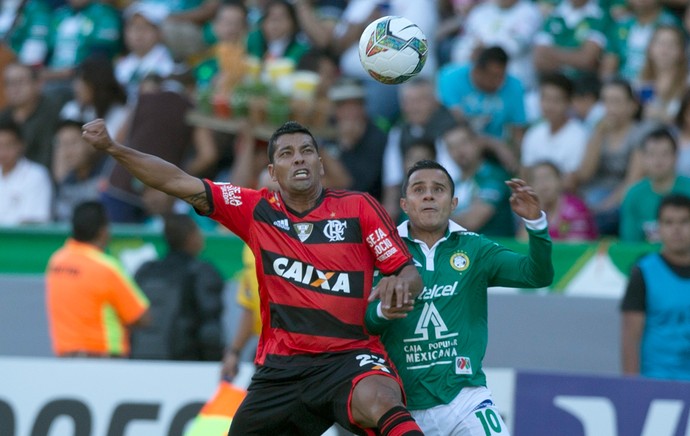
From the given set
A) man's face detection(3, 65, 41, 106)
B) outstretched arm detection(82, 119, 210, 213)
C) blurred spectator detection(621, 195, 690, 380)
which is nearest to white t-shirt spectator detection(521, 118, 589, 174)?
blurred spectator detection(621, 195, 690, 380)

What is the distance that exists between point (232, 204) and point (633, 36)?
6751mm

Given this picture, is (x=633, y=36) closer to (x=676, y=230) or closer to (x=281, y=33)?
(x=281, y=33)

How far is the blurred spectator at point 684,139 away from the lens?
1132cm

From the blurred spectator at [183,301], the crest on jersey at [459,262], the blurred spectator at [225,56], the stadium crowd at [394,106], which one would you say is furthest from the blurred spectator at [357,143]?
the crest on jersey at [459,262]

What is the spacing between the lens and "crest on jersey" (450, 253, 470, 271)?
7215 mm

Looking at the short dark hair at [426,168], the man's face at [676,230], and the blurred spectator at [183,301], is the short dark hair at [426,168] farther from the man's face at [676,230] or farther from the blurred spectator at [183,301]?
the blurred spectator at [183,301]

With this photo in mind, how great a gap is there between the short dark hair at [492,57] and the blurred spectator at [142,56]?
3.71 m

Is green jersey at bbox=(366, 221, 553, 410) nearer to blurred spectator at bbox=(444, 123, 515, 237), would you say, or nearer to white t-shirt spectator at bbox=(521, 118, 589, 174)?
blurred spectator at bbox=(444, 123, 515, 237)

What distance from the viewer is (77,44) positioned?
1523 cm

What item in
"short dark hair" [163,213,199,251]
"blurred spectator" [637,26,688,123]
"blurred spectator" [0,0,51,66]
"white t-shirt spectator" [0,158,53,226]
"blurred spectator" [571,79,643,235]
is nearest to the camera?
"short dark hair" [163,213,199,251]

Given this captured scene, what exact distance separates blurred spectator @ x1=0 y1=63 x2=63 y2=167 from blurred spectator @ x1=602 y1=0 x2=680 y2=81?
19.2 feet

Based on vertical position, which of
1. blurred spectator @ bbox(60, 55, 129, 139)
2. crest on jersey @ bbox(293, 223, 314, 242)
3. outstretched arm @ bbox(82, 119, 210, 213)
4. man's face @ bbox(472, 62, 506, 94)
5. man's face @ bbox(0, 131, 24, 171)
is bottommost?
crest on jersey @ bbox(293, 223, 314, 242)

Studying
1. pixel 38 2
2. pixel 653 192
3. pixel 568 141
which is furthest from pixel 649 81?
pixel 38 2

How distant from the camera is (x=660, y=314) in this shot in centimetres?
931
